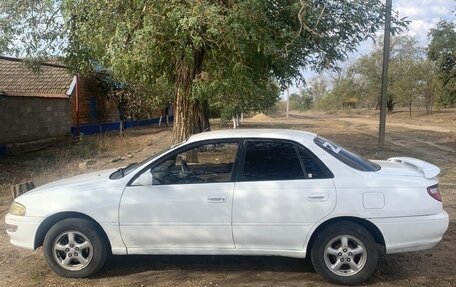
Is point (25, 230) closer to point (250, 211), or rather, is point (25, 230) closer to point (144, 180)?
point (144, 180)

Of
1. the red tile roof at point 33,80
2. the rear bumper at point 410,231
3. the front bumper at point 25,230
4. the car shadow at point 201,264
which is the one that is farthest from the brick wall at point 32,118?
the rear bumper at point 410,231

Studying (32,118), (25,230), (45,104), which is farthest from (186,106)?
(45,104)

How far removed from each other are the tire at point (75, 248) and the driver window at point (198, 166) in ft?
2.68

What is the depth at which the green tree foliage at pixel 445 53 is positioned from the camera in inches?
1374

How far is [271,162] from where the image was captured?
15.5 ft

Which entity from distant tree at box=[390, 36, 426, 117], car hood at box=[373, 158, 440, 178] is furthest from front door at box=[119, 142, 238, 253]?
distant tree at box=[390, 36, 426, 117]

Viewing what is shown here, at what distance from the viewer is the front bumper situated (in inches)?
186

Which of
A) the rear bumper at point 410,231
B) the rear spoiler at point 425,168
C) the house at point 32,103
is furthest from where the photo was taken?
the house at point 32,103

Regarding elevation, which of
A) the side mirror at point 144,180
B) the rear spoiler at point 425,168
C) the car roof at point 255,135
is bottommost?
the side mirror at point 144,180

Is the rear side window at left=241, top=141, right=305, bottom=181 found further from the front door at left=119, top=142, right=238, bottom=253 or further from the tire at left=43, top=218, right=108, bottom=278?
the tire at left=43, top=218, right=108, bottom=278

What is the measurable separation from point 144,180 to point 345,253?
6.84 ft

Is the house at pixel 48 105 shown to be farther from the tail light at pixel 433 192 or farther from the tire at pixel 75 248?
the tail light at pixel 433 192

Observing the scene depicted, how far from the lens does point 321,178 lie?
15.0ft

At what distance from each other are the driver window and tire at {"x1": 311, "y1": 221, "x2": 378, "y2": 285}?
44.0 inches
